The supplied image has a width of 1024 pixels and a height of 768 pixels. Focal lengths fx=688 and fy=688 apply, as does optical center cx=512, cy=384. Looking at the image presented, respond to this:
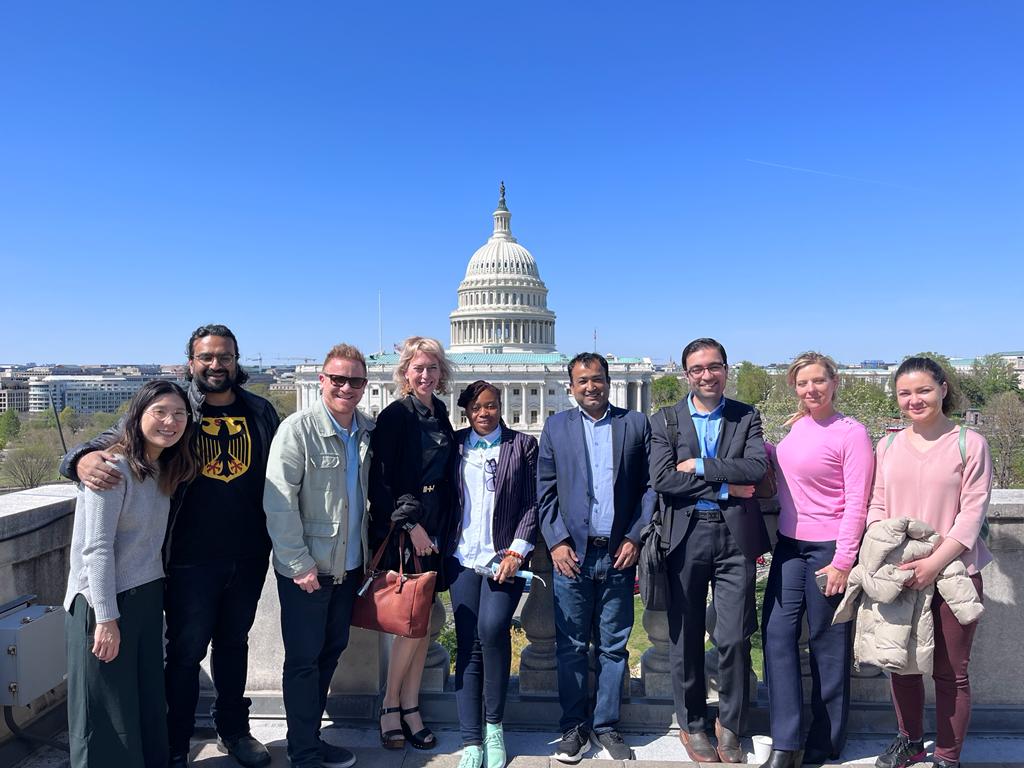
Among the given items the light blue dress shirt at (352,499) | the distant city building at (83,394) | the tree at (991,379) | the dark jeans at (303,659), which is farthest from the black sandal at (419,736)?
the distant city building at (83,394)

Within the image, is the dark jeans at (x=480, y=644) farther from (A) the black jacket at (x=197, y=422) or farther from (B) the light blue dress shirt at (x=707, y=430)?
(A) the black jacket at (x=197, y=422)

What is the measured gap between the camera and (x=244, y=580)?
164 inches

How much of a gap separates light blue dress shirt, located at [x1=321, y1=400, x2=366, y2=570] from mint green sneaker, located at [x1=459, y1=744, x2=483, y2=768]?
1.30 metres

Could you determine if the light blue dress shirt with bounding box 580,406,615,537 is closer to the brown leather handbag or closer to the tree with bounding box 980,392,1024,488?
the brown leather handbag

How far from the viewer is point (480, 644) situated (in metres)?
4.32

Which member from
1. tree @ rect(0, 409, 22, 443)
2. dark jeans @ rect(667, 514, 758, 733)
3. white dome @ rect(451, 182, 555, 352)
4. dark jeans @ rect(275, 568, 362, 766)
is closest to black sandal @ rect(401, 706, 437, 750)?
dark jeans @ rect(275, 568, 362, 766)

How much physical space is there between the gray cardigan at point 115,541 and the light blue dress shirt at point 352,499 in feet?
3.28

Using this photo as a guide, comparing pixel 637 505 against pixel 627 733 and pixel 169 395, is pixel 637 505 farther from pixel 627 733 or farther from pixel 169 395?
pixel 169 395

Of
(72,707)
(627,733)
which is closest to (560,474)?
(627,733)

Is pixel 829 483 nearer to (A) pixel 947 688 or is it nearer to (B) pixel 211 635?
(A) pixel 947 688

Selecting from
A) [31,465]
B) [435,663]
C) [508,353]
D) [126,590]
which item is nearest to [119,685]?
[126,590]

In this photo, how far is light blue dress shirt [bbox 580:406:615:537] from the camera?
14.1 ft

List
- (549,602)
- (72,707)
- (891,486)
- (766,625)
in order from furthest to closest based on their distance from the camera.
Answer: (549,602)
(766,625)
(891,486)
(72,707)

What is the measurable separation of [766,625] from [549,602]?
1.40 m
